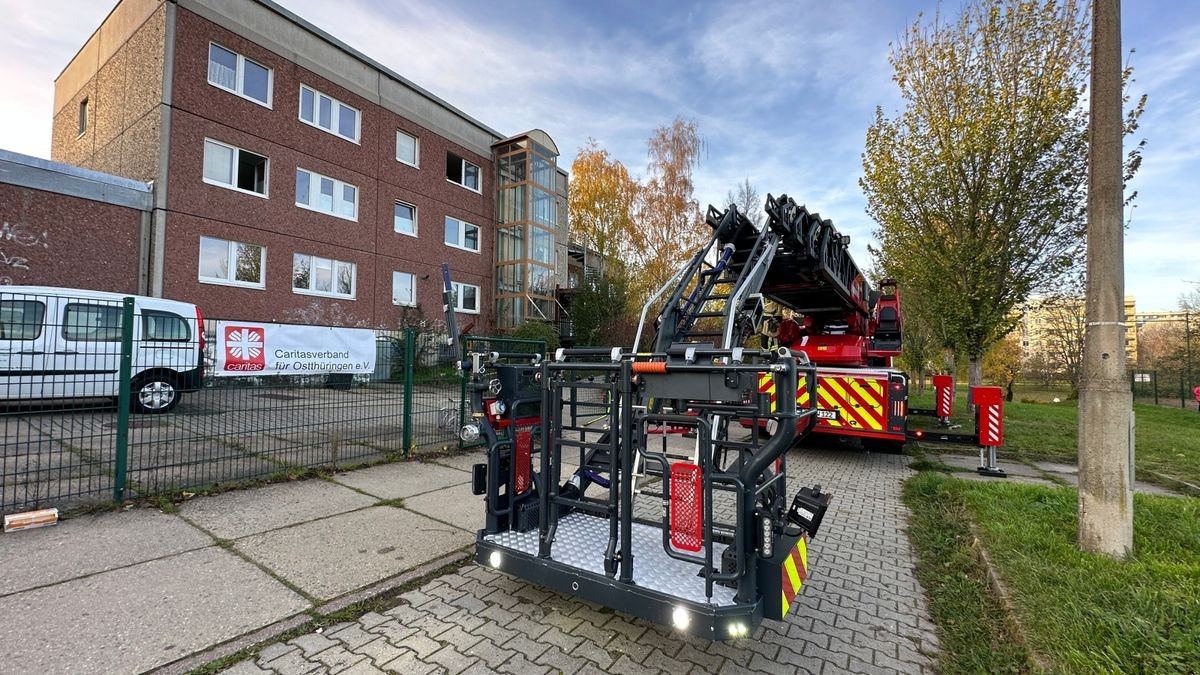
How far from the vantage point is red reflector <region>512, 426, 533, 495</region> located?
3447 mm

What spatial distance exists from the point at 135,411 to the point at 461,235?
56.8ft

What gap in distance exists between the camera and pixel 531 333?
19.6 m

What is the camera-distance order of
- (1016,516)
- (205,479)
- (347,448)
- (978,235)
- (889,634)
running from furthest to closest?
(978,235) → (347,448) → (205,479) → (1016,516) → (889,634)

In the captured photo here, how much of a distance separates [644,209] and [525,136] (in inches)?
252

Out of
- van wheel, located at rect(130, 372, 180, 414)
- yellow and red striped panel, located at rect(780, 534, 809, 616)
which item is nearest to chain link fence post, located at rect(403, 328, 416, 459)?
van wheel, located at rect(130, 372, 180, 414)

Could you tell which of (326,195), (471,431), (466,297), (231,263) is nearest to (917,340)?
(466,297)

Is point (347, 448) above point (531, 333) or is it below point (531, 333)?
Answer: below

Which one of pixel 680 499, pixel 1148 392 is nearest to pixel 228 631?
pixel 680 499

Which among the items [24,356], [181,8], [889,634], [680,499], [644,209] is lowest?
[889,634]

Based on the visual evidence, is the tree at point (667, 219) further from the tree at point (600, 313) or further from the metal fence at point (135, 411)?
the metal fence at point (135, 411)

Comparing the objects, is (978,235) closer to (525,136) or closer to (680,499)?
(680,499)

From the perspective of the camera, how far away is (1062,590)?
3.09 meters

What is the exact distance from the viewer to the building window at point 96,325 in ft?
15.7

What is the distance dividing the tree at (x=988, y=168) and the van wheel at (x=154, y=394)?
13.9 meters
